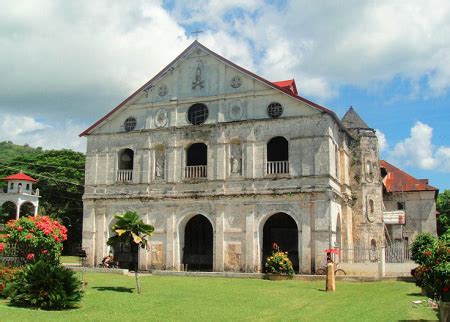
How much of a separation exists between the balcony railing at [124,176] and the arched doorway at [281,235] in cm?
872

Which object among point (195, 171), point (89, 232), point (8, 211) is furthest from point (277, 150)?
point (8, 211)

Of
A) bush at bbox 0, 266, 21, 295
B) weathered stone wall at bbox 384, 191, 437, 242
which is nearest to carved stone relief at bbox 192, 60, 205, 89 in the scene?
bush at bbox 0, 266, 21, 295

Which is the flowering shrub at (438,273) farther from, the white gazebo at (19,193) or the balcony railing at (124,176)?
the white gazebo at (19,193)

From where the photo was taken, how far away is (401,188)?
137 feet

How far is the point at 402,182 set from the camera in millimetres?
42656

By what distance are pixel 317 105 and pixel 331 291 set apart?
10517 millimetres

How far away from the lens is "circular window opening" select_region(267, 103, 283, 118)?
28141mm

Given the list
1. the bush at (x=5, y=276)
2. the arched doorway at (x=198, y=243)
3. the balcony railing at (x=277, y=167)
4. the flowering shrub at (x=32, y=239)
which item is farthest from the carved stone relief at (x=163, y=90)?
the bush at (x=5, y=276)

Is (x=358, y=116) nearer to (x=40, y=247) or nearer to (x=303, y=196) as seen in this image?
(x=303, y=196)

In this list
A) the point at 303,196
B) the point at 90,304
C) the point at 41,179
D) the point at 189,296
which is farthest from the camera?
the point at 41,179

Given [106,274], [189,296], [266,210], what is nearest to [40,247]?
[189,296]

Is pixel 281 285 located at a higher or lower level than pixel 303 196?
lower

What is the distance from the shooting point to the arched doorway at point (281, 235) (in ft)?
99.7

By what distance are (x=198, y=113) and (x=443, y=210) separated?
120 feet
